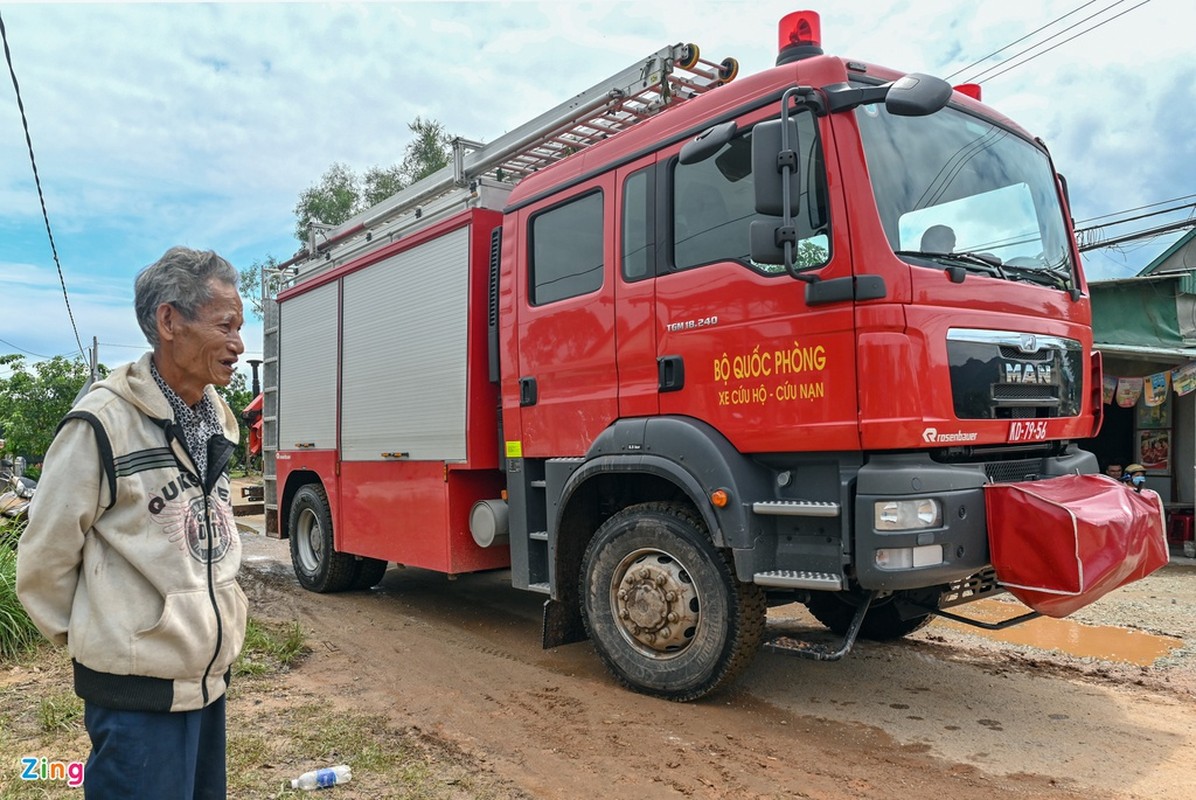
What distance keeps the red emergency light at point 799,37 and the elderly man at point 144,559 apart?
3.19 m

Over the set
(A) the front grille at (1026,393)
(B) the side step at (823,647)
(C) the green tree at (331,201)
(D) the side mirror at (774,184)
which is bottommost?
(B) the side step at (823,647)

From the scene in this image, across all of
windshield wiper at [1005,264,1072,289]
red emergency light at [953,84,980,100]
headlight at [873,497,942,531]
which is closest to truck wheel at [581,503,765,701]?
headlight at [873,497,942,531]

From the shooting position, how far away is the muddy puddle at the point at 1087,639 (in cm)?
562

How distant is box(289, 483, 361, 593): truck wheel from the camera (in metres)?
7.93

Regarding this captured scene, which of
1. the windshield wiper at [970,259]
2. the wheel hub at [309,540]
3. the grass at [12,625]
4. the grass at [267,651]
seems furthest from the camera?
the wheel hub at [309,540]

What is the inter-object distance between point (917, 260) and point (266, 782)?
360 cm

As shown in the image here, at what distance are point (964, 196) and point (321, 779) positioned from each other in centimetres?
395

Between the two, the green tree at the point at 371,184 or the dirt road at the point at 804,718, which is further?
the green tree at the point at 371,184

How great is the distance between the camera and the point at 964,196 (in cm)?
421

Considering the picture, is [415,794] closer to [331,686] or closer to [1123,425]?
[331,686]

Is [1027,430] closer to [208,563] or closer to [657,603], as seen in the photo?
[657,603]

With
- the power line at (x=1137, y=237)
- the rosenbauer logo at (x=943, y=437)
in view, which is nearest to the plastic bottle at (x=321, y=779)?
the rosenbauer logo at (x=943, y=437)

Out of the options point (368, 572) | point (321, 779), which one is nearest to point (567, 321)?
point (321, 779)

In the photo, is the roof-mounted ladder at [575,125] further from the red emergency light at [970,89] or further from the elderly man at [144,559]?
the elderly man at [144,559]
